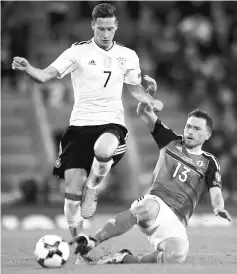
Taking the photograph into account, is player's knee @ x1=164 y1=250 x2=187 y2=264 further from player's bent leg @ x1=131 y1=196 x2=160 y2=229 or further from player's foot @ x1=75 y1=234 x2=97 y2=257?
player's foot @ x1=75 y1=234 x2=97 y2=257

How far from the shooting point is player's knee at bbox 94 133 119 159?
25.6 feet

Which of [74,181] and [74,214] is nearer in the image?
[74,181]

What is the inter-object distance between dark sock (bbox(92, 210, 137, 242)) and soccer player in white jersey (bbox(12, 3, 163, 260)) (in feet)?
3.13

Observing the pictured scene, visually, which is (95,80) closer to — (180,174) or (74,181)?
(74,181)

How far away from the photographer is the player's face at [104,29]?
25.9ft

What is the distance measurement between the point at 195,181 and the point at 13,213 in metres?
7.45

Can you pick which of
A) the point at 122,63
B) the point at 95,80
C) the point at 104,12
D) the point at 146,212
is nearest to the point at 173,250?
the point at 146,212

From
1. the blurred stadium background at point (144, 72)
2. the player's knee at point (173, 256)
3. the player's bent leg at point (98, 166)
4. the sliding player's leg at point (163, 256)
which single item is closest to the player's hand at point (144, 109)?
the player's bent leg at point (98, 166)

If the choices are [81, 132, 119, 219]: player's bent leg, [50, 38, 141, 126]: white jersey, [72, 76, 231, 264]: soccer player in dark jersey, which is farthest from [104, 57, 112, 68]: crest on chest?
[81, 132, 119, 219]: player's bent leg

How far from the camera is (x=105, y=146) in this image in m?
7.80

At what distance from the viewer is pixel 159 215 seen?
7.21 metres

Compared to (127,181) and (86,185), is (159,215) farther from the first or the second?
(127,181)

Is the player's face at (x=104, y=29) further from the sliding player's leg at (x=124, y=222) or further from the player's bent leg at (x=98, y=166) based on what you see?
the sliding player's leg at (x=124, y=222)

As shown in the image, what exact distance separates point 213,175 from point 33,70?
1.96m
